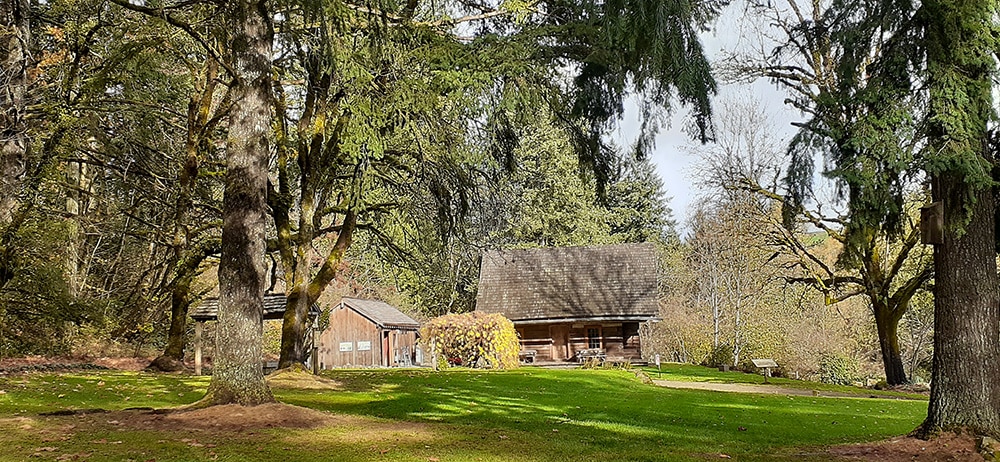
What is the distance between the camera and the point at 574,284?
1288 inches

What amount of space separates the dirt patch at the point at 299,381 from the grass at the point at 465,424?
38 cm

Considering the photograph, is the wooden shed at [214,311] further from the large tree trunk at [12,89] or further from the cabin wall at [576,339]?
the cabin wall at [576,339]

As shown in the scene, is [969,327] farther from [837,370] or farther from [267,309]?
[837,370]

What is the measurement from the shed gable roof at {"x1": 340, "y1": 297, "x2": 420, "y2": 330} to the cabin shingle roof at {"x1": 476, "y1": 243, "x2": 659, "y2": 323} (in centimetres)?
556

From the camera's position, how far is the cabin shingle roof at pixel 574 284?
31219 millimetres

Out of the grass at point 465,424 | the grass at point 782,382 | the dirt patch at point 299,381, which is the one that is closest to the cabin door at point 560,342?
the grass at point 782,382

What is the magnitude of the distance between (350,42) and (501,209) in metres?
5.91

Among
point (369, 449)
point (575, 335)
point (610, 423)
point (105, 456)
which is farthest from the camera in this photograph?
point (575, 335)

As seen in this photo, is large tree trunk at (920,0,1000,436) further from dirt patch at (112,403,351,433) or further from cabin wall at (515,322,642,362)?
cabin wall at (515,322,642,362)

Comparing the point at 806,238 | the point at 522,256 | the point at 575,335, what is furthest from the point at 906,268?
the point at 522,256

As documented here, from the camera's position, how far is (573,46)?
316 inches

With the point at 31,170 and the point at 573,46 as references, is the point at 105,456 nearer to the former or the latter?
the point at 573,46

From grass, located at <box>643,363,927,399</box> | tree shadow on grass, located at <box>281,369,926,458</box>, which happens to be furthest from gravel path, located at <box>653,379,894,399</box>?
tree shadow on grass, located at <box>281,369,926,458</box>

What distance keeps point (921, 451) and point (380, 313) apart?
30.9 m
